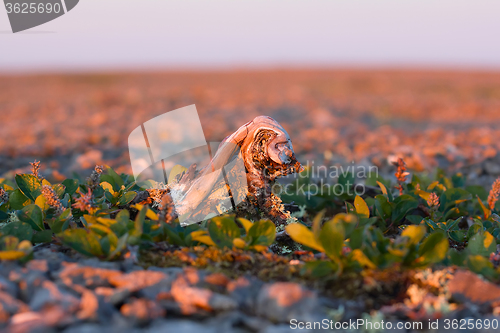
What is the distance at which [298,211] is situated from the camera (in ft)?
12.2

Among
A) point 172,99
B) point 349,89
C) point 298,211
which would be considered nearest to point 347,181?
point 298,211

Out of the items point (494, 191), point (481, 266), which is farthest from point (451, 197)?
point (481, 266)

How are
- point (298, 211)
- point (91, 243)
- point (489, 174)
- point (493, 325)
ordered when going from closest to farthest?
point (493, 325) → point (91, 243) → point (298, 211) → point (489, 174)

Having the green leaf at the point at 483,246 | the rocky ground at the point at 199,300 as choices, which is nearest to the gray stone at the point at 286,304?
the rocky ground at the point at 199,300

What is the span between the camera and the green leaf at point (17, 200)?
313 cm

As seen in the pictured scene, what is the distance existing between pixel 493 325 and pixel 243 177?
1811 mm

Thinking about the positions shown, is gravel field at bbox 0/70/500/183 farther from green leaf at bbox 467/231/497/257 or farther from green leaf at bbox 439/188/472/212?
green leaf at bbox 467/231/497/257

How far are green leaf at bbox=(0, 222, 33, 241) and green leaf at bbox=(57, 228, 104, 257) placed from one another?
39 cm

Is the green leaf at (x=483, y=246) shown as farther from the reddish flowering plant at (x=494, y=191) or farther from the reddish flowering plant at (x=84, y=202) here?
the reddish flowering plant at (x=84, y=202)

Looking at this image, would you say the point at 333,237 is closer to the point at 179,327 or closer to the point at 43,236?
the point at 179,327

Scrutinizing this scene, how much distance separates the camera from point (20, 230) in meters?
2.59

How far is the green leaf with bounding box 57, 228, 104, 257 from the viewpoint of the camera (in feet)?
7.73

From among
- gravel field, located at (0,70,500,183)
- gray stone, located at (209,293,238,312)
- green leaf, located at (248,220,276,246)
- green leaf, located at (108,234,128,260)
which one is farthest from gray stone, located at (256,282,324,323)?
gravel field, located at (0,70,500,183)

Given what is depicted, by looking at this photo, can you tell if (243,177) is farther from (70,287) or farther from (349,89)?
(349,89)
